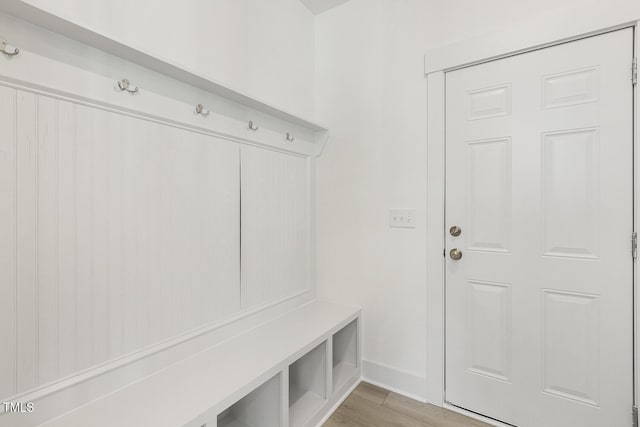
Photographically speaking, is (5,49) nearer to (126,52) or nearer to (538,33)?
(126,52)

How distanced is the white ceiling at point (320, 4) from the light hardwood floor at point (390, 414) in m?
2.60

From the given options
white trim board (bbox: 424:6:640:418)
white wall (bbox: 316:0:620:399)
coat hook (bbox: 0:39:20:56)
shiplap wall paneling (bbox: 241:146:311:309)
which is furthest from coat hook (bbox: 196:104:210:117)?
white trim board (bbox: 424:6:640:418)

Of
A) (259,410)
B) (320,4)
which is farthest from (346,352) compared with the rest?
(320,4)

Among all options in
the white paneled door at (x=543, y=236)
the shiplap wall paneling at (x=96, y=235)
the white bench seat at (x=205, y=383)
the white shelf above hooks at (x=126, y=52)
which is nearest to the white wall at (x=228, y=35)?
the white shelf above hooks at (x=126, y=52)

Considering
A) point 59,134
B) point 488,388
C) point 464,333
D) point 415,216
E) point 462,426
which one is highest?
point 59,134

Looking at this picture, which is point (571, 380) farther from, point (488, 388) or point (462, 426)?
point (462, 426)

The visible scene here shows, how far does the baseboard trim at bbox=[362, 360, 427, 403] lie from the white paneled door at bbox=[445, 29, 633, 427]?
153 mm

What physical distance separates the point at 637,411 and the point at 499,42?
1784 mm

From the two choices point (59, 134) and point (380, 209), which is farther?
point (380, 209)

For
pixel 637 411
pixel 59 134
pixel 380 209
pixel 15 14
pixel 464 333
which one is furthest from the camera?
pixel 380 209

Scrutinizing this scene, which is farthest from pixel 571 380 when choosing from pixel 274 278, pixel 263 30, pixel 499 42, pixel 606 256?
pixel 263 30

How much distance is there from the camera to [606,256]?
4.27 feet

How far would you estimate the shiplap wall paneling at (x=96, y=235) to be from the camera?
→ 0.84 m

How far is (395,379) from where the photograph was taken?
5.92 feet
